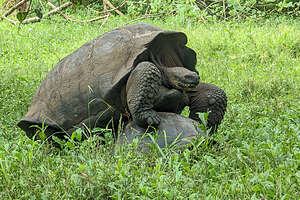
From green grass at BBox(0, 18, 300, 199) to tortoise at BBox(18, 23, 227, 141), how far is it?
0.94 feet

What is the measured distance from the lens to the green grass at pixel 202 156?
7.33 ft

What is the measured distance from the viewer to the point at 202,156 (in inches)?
111

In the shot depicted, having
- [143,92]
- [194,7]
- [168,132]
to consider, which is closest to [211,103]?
[168,132]

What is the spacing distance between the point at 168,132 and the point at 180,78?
417 millimetres

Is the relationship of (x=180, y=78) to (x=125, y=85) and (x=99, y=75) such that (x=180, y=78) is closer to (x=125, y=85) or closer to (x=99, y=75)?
(x=125, y=85)

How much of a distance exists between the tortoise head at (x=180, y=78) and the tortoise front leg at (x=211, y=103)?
0.24 meters

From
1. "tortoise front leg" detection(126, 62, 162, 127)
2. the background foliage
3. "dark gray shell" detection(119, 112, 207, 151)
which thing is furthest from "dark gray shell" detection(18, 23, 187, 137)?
the background foliage

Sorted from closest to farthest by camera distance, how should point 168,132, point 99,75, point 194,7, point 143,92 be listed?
point 143,92, point 168,132, point 99,75, point 194,7

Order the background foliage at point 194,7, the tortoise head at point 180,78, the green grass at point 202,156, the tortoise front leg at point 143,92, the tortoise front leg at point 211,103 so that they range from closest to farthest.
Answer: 1. the green grass at point 202,156
2. the tortoise front leg at point 143,92
3. the tortoise head at point 180,78
4. the tortoise front leg at point 211,103
5. the background foliage at point 194,7

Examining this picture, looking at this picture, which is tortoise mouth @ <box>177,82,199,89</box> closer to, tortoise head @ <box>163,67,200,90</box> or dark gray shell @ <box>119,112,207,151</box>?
tortoise head @ <box>163,67,200,90</box>

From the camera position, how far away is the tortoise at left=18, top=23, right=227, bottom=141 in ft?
10.3

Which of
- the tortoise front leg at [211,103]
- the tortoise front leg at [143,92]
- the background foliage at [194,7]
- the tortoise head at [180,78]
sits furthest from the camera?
the background foliage at [194,7]

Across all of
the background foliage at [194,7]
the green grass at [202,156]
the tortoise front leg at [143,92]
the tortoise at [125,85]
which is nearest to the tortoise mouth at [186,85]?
the tortoise at [125,85]

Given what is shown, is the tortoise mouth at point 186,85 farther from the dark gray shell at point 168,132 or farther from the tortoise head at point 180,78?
the dark gray shell at point 168,132
